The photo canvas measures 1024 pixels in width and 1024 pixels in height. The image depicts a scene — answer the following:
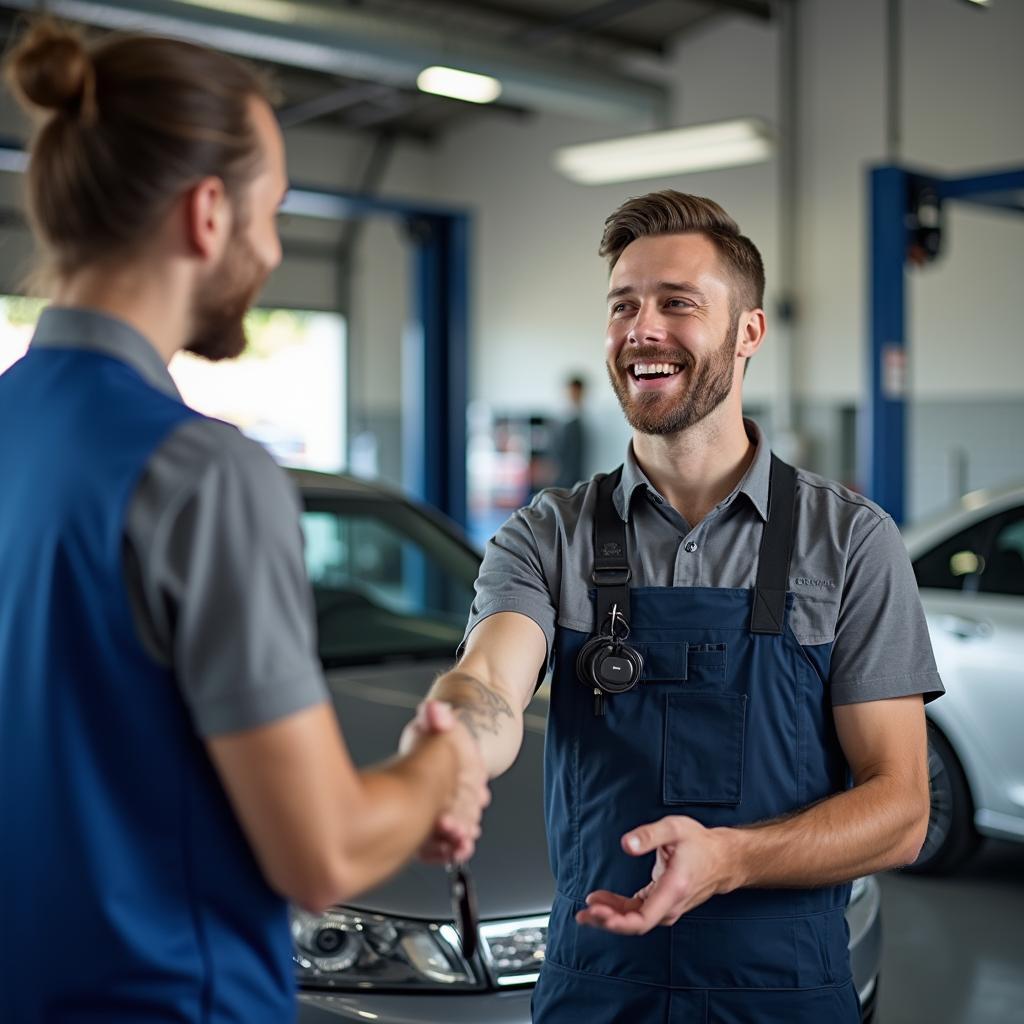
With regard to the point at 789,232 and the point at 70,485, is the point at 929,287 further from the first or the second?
the point at 70,485

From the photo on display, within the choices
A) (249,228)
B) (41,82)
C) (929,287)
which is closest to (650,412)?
(249,228)

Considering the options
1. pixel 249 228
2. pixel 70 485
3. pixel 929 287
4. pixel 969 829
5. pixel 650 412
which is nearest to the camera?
pixel 70 485

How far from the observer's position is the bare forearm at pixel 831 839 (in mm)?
1521

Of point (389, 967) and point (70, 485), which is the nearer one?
point (70, 485)

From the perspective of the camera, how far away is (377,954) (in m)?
2.38

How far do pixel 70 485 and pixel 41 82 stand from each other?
1.12ft

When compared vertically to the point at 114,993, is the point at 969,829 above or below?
below

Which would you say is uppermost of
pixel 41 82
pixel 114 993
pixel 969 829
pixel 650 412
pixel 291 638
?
pixel 41 82

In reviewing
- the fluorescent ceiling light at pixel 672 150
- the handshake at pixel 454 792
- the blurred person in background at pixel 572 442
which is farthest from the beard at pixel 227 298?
the blurred person in background at pixel 572 442

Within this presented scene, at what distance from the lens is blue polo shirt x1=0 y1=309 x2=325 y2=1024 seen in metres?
1.02

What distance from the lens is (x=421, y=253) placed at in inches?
268

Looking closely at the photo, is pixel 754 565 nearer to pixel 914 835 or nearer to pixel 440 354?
pixel 914 835

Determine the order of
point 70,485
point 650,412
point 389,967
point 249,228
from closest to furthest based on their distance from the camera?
point 70,485 → point 249,228 → point 650,412 → point 389,967

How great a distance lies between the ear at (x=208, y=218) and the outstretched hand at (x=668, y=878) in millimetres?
762
